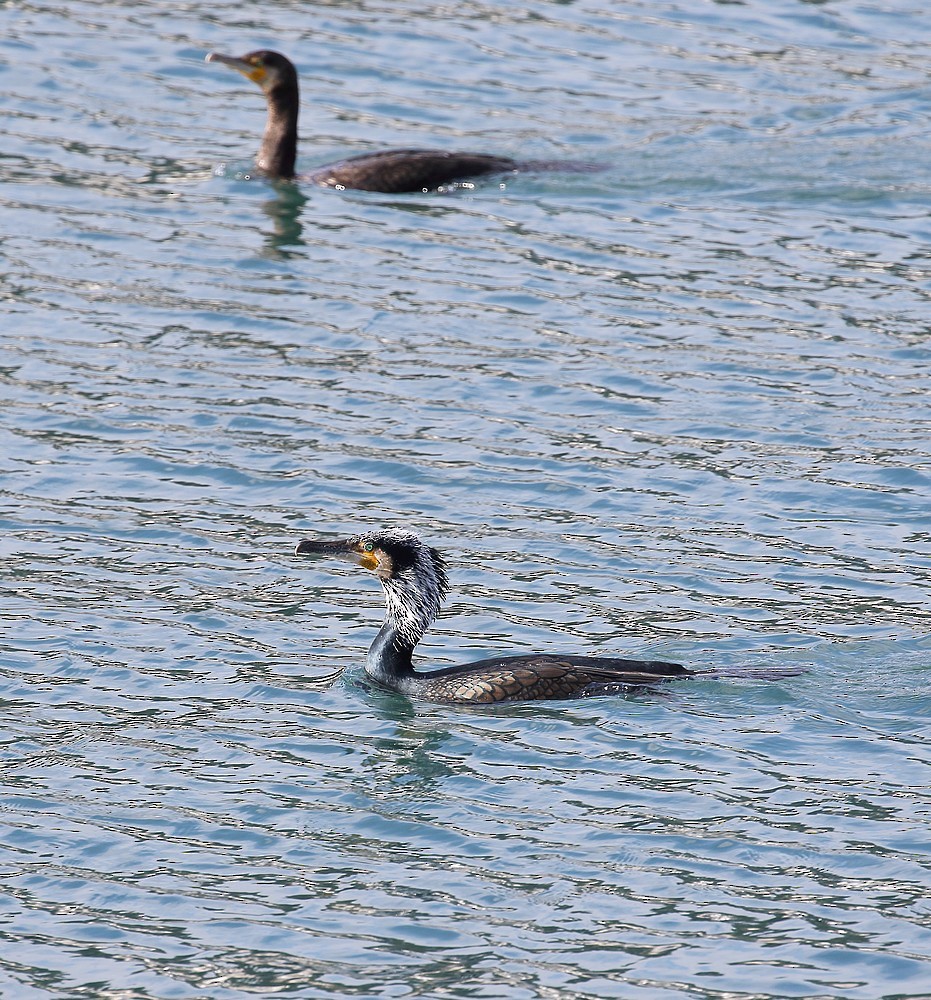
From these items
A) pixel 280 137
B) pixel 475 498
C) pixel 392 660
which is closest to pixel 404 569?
pixel 392 660

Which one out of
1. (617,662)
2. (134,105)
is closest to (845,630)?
(617,662)

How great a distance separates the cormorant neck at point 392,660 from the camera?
1001cm

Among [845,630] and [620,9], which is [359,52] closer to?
[620,9]

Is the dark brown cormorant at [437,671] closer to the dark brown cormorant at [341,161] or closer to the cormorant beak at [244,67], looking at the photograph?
the dark brown cormorant at [341,161]

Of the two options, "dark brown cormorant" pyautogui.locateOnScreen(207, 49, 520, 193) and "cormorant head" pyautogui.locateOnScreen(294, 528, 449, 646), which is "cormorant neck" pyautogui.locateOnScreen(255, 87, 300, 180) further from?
"cormorant head" pyautogui.locateOnScreen(294, 528, 449, 646)

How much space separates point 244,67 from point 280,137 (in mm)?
828

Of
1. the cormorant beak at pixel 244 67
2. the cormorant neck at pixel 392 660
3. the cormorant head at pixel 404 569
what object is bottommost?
the cormorant neck at pixel 392 660

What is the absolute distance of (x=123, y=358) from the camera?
1431 cm

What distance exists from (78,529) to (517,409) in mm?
3259

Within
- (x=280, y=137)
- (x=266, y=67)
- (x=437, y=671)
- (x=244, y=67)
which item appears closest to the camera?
(x=437, y=671)

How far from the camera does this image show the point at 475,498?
12172 mm

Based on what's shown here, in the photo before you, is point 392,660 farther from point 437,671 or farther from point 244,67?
point 244,67

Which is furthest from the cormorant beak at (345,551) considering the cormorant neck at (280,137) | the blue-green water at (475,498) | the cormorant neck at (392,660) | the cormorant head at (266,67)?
the cormorant head at (266,67)

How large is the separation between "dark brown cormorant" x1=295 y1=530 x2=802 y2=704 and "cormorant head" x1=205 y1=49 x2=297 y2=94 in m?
8.81
